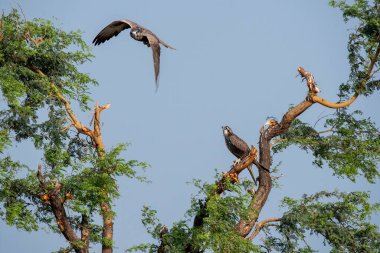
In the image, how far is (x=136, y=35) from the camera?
21.6m

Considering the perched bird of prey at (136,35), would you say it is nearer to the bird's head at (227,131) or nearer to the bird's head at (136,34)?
the bird's head at (136,34)

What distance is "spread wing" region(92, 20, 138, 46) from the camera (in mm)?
23156

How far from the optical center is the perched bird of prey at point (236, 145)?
19667 mm

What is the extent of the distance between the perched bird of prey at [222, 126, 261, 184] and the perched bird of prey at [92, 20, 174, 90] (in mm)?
2047

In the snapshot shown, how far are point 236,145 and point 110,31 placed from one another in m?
5.41

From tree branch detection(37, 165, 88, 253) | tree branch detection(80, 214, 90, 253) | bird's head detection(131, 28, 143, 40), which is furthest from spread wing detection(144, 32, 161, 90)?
tree branch detection(80, 214, 90, 253)

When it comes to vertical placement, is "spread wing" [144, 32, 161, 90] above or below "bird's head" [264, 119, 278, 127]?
above

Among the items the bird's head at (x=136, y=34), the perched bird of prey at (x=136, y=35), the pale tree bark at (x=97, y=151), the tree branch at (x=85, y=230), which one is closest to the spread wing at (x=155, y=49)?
the perched bird of prey at (x=136, y=35)

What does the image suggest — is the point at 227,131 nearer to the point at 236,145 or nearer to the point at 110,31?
Result: the point at 236,145

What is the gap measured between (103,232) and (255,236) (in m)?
3.65

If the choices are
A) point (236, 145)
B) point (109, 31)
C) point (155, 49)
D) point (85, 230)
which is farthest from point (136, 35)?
point (85, 230)

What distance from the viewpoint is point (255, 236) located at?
20.1 m

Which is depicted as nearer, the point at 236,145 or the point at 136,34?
the point at 236,145

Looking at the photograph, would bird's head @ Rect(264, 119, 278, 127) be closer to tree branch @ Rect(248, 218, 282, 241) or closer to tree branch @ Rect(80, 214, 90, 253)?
tree branch @ Rect(248, 218, 282, 241)
